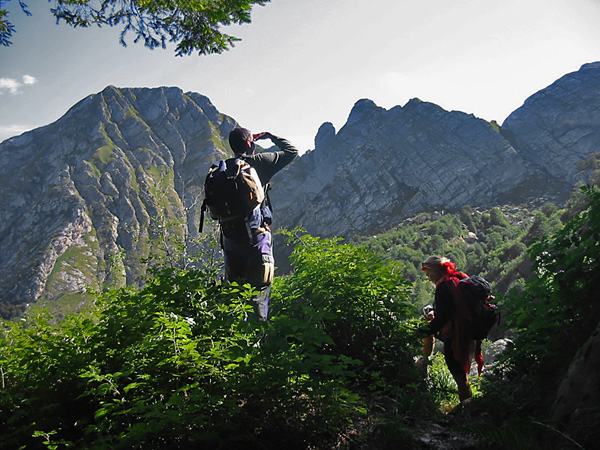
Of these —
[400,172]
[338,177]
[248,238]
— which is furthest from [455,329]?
[338,177]

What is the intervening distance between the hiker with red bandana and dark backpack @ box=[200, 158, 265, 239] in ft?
8.50

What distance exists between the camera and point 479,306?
14.9 ft

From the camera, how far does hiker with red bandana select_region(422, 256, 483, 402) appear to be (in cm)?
450

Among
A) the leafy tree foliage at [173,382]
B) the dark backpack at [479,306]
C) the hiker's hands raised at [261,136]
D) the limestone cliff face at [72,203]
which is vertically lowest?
the leafy tree foliage at [173,382]

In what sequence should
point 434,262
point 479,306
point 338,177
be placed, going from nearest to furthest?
point 479,306 < point 434,262 < point 338,177

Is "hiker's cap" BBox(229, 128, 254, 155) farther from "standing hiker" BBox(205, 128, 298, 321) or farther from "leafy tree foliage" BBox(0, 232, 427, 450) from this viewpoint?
"leafy tree foliage" BBox(0, 232, 427, 450)

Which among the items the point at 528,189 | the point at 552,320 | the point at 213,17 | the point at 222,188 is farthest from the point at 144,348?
the point at 528,189

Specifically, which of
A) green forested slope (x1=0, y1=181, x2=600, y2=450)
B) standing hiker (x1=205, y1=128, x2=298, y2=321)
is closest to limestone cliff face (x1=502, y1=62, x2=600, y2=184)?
green forested slope (x1=0, y1=181, x2=600, y2=450)

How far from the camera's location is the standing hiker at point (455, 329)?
4.50m

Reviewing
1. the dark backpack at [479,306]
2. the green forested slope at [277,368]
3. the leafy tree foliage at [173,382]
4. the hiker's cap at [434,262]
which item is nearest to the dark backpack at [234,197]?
the green forested slope at [277,368]

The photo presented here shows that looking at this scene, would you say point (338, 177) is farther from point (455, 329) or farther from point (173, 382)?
point (173, 382)

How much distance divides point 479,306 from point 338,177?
179 meters

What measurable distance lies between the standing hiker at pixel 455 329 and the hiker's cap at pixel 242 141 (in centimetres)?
322

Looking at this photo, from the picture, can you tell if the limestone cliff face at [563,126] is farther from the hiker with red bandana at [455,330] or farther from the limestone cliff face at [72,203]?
the hiker with red bandana at [455,330]
